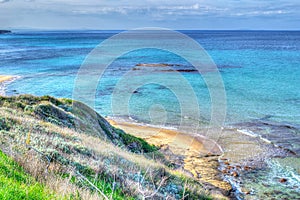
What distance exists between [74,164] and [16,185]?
10.0 ft

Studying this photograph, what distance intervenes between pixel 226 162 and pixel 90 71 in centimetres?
4611

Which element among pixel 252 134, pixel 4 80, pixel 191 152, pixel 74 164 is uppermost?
pixel 74 164

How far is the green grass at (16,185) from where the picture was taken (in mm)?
4625

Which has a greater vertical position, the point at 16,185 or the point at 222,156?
the point at 16,185

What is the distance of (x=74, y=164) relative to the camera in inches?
316

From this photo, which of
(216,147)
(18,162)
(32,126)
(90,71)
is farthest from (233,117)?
(90,71)

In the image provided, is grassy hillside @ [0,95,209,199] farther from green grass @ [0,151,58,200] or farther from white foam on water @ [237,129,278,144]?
white foam on water @ [237,129,278,144]

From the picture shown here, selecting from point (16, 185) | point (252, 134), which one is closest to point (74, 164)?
point (16, 185)

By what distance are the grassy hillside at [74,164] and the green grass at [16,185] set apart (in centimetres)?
7

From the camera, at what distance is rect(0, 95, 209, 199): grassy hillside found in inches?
241

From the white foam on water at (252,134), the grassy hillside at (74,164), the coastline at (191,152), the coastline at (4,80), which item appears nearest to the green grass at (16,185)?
the grassy hillside at (74,164)

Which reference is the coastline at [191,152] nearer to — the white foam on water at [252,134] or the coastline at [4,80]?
the white foam on water at [252,134]

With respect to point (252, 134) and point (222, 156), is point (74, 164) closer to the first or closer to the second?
point (222, 156)

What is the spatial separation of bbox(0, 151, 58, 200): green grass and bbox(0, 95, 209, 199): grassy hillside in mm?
67
